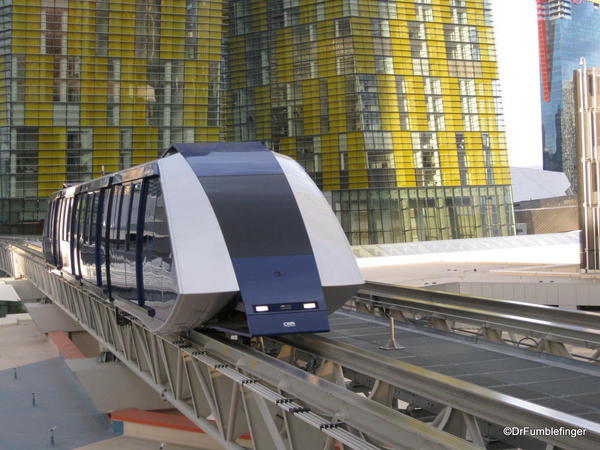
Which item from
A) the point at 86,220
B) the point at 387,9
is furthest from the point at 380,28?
the point at 86,220

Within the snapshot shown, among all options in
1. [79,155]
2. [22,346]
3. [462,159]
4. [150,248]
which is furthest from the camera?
[462,159]

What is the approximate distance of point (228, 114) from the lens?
94.2 m

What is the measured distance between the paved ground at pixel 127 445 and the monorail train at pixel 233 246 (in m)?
9.85

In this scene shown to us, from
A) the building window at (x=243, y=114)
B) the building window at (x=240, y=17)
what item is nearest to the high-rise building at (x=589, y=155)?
the building window at (x=243, y=114)

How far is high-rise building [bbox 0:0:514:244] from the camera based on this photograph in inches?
3019

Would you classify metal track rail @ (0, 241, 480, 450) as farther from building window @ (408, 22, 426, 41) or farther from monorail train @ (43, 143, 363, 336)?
building window @ (408, 22, 426, 41)

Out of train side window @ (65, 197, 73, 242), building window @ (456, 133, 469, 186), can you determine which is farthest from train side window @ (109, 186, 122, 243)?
building window @ (456, 133, 469, 186)

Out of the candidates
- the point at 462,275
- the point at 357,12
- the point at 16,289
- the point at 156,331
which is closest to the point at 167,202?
the point at 156,331

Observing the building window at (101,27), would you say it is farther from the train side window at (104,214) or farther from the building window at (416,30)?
the train side window at (104,214)

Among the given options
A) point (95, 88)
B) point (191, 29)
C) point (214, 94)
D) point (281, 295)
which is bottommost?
point (281, 295)

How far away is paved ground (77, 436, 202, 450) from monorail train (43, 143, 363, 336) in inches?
388

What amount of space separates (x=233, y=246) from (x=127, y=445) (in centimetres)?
1384

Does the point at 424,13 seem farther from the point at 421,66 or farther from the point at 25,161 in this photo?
the point at 25,161

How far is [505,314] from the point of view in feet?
45.3
